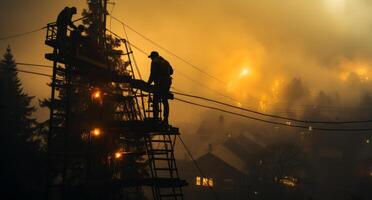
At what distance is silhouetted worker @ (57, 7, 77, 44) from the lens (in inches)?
566

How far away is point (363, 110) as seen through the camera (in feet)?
320

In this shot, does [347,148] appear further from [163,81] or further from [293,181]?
[163,81]

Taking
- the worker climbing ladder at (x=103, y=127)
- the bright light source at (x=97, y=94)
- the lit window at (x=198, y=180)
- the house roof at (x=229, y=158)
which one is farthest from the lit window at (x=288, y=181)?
the bright light source at (x=97, y=94)

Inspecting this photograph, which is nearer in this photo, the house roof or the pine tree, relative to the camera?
the pine tree

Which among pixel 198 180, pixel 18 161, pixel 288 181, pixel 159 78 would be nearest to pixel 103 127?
pixel 159 78

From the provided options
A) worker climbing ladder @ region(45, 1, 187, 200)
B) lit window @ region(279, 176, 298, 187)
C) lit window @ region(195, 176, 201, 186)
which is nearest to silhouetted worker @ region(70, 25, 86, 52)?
worker climbing ladder @ region(45, 1, 187, 200)

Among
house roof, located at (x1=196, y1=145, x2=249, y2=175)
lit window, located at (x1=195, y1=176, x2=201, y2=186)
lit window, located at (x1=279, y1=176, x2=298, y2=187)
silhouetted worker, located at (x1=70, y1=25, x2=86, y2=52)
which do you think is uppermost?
silhouetted worker, located at (x1=70, y1=25, x2=86, y2=52)

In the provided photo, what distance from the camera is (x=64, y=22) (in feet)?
47.8

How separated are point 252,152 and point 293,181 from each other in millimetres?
9950

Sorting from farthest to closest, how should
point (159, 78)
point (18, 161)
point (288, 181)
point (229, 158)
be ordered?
point (229, 158) < point (288, 181) < point (18, 161) < point (159, 78)

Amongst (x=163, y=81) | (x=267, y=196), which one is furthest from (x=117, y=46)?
(x=267, y=196)

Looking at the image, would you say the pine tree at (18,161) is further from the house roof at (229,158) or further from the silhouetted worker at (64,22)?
the house roof at (229,158)

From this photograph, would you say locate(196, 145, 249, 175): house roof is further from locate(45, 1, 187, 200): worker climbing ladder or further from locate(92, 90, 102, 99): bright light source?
locate(92, 90, 102, 99): bright light source

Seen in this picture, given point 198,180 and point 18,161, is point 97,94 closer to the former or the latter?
point 18,161
